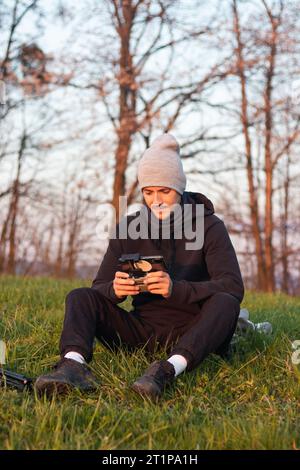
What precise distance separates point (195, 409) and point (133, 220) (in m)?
1.32

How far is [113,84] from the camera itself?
13.5 meters

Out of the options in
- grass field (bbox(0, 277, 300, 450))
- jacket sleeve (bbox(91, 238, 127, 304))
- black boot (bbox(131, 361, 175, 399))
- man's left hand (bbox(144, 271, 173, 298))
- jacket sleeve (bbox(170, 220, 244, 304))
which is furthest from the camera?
jacket sleeve (bbox(91, 238, 127, 304))

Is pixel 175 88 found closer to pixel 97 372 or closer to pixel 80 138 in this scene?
pixel 80 138

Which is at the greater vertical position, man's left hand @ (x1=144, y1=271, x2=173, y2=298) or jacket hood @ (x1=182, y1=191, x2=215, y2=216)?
jacket hood @ (x1=182, y1=191, x2=215, y2=216)

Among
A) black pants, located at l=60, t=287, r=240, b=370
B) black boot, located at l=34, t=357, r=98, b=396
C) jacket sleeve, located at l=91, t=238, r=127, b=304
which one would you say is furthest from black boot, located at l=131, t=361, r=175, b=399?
jacket sleeve, located at l=91, t=238, r=127, b=304

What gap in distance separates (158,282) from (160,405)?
625 mm

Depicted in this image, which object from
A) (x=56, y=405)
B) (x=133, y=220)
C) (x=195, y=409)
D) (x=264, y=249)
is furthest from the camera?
(x=264, y=249)

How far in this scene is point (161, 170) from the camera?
360cm

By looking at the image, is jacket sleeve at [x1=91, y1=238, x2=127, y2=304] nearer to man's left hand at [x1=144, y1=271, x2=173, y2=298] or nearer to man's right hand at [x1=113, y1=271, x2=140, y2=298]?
man's right hand at [x1=113, y1=271, x2=140, y2=298]

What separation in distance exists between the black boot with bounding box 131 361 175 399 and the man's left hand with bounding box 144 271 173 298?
0.39 m

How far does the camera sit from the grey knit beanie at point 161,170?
3585 millimetres

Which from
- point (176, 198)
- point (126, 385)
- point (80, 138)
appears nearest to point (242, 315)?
point (176, 198)

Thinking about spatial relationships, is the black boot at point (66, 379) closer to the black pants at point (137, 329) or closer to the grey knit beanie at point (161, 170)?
the black pants at point (137, 329)

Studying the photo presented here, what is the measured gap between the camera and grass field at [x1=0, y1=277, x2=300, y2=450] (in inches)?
85.7
